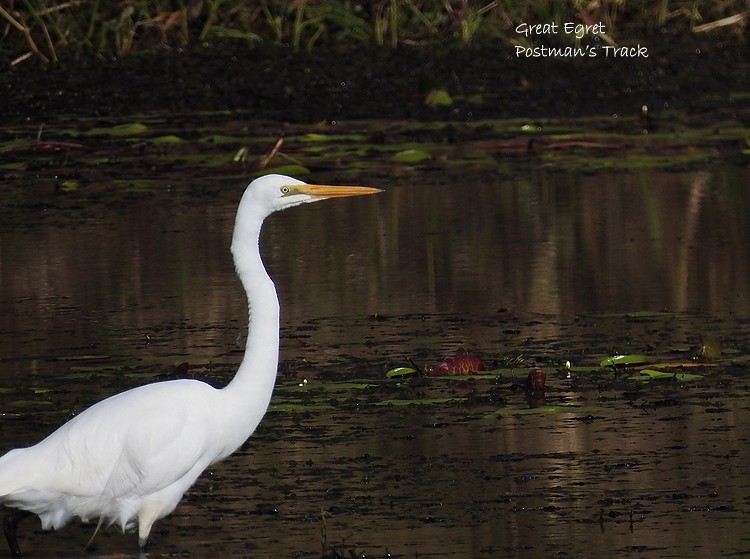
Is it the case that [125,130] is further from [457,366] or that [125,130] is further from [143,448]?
[143,448]

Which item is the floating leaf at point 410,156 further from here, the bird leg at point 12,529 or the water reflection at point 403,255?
the bird leg at point 12,529

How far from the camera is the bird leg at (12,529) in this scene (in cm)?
503

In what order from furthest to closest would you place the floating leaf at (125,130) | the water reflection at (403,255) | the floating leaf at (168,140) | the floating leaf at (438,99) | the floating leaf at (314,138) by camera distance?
1. the floating leaf at (438,99)
2. the floating leaf at (125,130)
3. the floating leaf at (168,140)
4. the floating leaf at (314,138)
5. the water reflection at (403,255)

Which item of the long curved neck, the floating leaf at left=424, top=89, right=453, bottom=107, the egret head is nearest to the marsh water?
the long curved neck

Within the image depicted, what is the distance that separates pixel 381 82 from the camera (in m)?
14.5

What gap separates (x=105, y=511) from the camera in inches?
204

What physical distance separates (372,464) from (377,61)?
9.98 meters

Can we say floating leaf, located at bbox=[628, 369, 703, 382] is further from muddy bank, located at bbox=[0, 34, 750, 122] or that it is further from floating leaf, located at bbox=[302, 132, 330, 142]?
muddy bank, located at bbox=[0, 34, 750, 122]

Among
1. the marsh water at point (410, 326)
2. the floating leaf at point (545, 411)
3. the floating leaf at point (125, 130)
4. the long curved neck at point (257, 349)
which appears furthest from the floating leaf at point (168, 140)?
the long curved neck at point (257, 349)

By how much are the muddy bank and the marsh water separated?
73 centimetres

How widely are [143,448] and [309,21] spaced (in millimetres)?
11027

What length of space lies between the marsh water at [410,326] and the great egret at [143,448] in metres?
0.14

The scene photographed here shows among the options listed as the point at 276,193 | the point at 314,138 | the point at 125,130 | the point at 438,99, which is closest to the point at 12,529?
the point at 276,193

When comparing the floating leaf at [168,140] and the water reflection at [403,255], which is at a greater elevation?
the floating leaf at [168,140]
